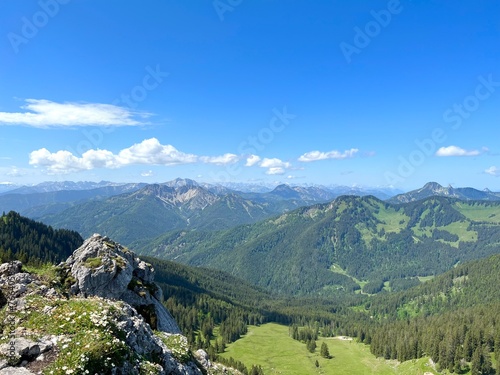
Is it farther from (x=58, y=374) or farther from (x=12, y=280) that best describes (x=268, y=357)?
(x=58, y=374)

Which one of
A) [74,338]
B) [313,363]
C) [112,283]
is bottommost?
[313,363]

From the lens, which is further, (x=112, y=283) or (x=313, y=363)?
(x=313, y=363)

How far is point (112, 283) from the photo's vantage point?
51.2m

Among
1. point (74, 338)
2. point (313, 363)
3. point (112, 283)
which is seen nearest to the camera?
point (74, 338)

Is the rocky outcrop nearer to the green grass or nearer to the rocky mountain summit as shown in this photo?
the rocky mountain summit

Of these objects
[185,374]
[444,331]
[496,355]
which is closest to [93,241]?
[185,374]

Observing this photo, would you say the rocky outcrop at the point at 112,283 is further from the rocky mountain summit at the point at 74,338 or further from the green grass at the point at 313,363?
the green grass at the point at 313,363

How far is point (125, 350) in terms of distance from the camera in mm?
24125

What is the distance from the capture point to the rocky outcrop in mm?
49719

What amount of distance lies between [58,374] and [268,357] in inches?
7339

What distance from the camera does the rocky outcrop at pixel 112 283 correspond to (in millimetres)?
49719

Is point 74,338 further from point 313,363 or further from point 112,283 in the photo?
point 313,363

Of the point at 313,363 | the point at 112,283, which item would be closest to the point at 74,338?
the point at 112,283

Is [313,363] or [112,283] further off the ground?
[112,283]
